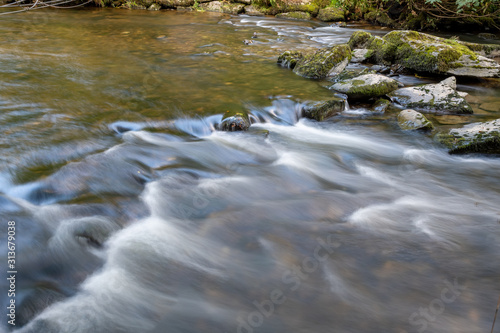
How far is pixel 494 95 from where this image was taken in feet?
21.8

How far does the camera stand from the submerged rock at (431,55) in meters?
7.23

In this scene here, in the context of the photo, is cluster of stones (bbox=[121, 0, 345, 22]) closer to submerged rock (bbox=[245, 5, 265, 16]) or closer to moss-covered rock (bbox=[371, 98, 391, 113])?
submerged rock (bbox=[245, 5, 265, 16])

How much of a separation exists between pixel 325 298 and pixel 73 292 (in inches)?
71.1

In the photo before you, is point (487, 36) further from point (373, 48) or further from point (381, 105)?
point (381, 105)

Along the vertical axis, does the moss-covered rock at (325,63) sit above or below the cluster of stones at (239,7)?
below

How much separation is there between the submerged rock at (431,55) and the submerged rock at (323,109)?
9.02 feet

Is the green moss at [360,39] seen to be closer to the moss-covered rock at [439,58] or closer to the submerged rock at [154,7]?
the moss-covered rock at [439,58]

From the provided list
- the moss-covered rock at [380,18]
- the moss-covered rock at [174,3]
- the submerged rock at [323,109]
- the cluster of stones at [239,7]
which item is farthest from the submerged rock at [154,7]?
the submerged rock at [323,109]

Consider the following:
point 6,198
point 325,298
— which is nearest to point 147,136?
point 6,198

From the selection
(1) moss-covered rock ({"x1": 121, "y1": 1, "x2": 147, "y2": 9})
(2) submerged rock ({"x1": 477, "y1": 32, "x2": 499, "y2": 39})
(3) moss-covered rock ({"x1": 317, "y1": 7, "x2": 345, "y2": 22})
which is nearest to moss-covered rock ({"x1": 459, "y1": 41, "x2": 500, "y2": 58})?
(2) submerged rock ({"x1": 477, "y1": 32, "x2": 499, "y2": 39})

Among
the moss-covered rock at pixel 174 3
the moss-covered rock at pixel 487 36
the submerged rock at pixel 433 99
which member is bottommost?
the submerged rock at pixel 433 99

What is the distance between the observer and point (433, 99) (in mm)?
5973

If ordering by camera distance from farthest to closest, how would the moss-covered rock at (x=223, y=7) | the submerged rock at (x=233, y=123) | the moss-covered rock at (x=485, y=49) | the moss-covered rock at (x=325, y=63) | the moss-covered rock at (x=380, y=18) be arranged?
the moss-covered rock at (x=223, y=7) < the moss-covered rock at (x=380, y=18) < the moss-covered rock at (x=485, y=49) < the moss-covered rock at (x=325, y=63) < the submerged rock at (x=233, y=123)

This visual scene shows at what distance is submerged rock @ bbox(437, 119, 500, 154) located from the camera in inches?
180
